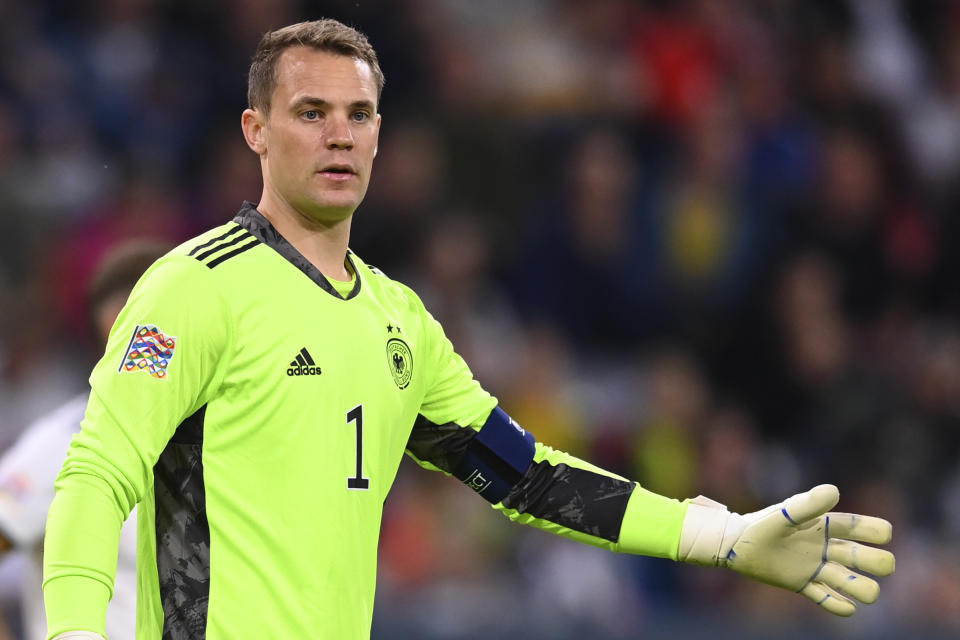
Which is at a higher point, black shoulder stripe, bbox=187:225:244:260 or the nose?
the nose

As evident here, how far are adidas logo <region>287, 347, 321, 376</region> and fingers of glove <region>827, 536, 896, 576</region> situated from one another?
1.35 meters

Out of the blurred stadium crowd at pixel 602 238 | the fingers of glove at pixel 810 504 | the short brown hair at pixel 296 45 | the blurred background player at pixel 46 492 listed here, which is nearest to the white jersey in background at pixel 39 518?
the blurred background player at pixel 46 492

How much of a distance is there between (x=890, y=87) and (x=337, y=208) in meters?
7.42

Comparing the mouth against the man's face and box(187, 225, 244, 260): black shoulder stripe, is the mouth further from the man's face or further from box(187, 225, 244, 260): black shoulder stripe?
box(187, 225, 244, 260): black shoulder stripe

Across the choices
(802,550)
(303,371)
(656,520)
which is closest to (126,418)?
(303,371)

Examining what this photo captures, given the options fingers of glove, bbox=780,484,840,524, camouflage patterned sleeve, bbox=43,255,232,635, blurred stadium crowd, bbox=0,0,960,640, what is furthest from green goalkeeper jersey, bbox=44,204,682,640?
blurred stadium crowd, bbox=0,0,960,640

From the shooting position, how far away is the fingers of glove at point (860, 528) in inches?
139

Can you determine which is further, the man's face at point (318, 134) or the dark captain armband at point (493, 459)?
the dark captain armband at point (493, 459)

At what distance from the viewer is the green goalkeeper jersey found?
9.50ft

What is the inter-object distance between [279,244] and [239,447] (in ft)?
1.62

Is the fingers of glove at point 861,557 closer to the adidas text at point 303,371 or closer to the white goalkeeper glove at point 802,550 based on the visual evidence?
the white goalkeeper glove at point 802,550

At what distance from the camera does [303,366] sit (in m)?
3.18

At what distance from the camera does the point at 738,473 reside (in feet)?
25.7

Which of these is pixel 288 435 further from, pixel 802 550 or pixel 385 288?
pixel 802 550
